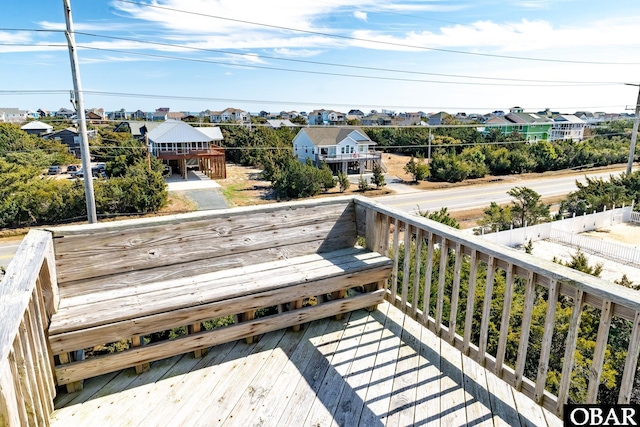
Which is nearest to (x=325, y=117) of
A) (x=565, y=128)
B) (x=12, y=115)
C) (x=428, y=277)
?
(x=565, y=128)

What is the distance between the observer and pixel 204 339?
2.43 meters

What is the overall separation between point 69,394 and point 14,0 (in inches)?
652

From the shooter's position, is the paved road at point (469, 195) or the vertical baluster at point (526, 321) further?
the paved road at point (469, 195)

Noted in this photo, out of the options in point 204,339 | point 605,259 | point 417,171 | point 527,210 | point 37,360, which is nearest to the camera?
point 37,360

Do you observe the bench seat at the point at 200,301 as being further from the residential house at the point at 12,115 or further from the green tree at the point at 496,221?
the residential house at the point at 12,115

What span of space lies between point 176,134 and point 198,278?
93.9 ft

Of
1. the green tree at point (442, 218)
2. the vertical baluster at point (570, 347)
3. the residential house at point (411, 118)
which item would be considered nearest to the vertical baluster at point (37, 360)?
the vertical baluster at point (570, 347)

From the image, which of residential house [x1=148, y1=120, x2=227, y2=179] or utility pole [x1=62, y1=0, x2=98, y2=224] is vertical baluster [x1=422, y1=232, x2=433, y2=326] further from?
residential house [x1=148, y1=120, x2=227, y2=179]

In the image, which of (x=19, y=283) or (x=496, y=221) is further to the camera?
(x=496, y=221)

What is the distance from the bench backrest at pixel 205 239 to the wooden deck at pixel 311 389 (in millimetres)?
610

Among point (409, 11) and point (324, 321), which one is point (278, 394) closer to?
point (324, 321)

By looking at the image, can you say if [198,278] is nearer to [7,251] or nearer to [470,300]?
[470,300]

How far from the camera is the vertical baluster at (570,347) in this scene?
169 centimetres

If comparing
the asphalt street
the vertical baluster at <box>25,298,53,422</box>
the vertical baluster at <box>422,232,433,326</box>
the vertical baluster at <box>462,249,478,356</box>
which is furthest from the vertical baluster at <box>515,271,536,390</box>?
the asphalt street
